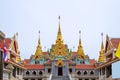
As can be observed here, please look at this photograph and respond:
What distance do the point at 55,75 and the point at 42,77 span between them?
306 cm

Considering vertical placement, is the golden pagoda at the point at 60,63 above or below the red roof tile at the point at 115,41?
below

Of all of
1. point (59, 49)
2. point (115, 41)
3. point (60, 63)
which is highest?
point (59, 49)

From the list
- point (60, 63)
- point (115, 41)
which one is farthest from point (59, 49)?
point (115, 41)

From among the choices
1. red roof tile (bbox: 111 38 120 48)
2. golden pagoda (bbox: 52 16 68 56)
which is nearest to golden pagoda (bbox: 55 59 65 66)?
golden pagoda (bbox: 52 16 68 56)

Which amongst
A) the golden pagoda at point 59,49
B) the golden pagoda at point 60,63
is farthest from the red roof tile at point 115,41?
the golden pagoda at point 59,49

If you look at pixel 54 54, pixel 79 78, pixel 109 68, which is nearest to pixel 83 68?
pixel 79 78

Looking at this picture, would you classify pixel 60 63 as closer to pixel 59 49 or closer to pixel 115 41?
pixel 59 49

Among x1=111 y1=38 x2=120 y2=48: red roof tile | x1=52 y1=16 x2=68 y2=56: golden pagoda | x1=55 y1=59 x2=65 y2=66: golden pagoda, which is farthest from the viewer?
x1=52 y1=16 x2=68 y2=56: golden pagoda

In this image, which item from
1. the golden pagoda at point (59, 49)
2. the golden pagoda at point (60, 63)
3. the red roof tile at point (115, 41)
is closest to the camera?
the red roof tile at point (115, 41)

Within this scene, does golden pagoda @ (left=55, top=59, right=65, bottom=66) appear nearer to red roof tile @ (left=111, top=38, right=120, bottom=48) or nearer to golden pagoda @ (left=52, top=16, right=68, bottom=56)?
golden pagoda @ (left=52, top=16, right=68, bottom=56)

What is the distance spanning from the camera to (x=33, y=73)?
6844cm

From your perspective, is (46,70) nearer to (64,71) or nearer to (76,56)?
(64,71)

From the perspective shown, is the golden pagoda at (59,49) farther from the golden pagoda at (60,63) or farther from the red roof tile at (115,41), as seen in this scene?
the red roof tile at (115,41)

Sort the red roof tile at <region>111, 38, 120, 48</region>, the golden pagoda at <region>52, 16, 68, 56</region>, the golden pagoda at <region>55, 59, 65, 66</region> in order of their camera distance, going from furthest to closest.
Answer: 1. the golden pagoda at <region>52, 16, 68, 56</region>
2. the golden pagoda at <region>55, 59, 65, 66</region>
3. the red roof tile at <region>111, 38, 120, 48</region>
